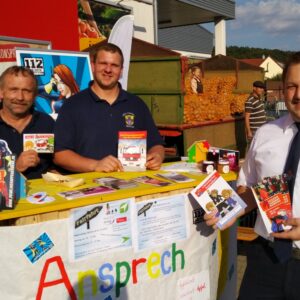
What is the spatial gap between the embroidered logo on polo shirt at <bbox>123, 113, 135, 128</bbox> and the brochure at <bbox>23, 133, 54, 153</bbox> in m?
0.60

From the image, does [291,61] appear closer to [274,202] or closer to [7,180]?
[274,202]

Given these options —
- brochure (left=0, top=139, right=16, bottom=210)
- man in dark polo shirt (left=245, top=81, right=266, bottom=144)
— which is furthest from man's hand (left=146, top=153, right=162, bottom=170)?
man in dark polo shirt (left=245, top=81, right=266, bottom=144)

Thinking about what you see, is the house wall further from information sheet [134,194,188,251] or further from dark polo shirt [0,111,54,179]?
information sheet [134,194,188,251]

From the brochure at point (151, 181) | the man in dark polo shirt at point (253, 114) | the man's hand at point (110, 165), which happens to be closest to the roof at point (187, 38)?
the man in dark polo shirt at point (253, 114)

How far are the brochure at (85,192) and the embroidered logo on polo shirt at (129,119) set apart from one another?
3.10 feet

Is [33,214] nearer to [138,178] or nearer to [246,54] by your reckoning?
[138,178]

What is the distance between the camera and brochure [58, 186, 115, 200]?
93.7 inches

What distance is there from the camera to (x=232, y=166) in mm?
3139

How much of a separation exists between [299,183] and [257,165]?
27 centimetres

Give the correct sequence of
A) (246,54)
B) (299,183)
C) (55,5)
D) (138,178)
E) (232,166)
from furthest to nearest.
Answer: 1. (246,54)
2. (55,5)
3. (232,166)
4. (138,178)
5. (299,183)

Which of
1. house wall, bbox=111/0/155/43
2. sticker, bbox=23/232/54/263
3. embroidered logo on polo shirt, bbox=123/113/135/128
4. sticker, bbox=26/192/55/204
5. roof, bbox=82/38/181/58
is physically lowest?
sticker, bbox=23/232/54/263

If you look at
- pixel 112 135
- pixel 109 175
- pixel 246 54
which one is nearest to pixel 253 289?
pixel 109 175

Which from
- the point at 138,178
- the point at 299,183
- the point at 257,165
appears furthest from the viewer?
the point at 138,178

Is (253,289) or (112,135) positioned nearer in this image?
(253,289)
